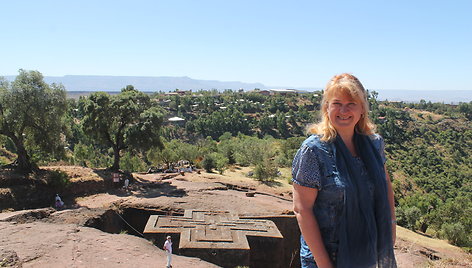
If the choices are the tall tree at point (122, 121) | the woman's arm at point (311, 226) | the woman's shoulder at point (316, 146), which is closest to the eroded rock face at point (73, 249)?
the woman's arm at point (311, 226)

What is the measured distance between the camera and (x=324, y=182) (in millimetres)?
2221

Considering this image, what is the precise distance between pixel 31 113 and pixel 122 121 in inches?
183

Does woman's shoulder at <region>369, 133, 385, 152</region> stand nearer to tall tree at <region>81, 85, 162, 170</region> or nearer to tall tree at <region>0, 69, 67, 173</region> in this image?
tall tree at <region>0, 69, 67, 173</region>

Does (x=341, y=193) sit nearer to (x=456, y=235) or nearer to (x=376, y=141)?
(x=376, y=141)

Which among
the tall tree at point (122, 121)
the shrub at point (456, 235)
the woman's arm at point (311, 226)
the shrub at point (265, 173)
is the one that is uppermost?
the woman's arm at point (311, 226)

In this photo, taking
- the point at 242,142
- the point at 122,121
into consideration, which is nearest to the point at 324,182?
the point at 122,121

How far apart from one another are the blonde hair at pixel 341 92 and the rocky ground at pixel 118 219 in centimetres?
609

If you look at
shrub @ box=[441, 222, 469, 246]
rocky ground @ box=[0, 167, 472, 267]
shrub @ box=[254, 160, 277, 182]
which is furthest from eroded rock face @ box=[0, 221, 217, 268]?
shrub @ box=[441, 222, 469, 246]

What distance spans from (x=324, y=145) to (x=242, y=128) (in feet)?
213

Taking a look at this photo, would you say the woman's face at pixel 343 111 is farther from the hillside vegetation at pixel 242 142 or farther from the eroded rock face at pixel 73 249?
the eroded rock face at pixel 73 249

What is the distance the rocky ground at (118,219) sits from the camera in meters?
7.36

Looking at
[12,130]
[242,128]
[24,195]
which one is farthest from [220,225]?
[242,128]

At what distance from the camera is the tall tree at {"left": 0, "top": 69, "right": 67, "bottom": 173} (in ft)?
43.3

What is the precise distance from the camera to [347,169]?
229 cm
